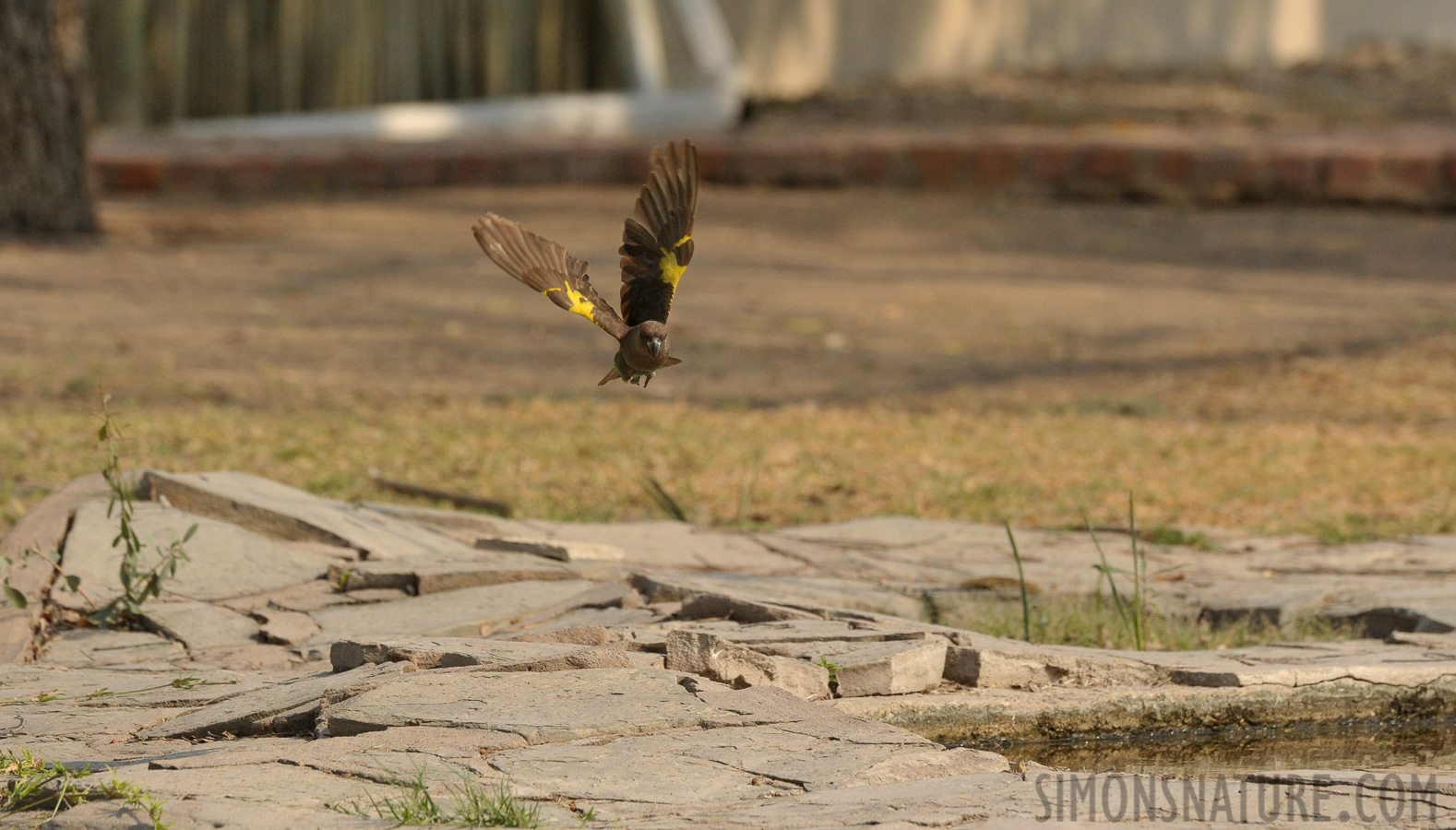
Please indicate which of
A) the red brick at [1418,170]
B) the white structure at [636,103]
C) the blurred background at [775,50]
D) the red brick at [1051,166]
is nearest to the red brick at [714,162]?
the white structure at [636,103]

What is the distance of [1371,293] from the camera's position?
824 cm

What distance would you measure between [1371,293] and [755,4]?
6.74 metres

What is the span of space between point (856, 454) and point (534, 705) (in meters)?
2.85

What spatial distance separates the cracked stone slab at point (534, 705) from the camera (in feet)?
8.16

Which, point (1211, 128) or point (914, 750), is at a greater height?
point (1211, 128)

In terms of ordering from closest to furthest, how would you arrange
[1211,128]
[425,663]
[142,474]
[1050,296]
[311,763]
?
[311,763] → [425,663] → [142,474] → [1050,296] → [1211,128]

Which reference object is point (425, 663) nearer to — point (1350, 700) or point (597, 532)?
point (597, 532)

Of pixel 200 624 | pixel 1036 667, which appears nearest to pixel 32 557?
pixel 200 624

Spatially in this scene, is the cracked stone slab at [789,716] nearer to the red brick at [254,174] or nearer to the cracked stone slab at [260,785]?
the cracked stone slab at [260,785]

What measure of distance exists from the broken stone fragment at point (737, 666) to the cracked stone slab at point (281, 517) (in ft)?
3.53

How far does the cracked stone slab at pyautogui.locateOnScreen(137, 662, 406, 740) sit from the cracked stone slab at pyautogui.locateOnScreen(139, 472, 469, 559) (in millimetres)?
1011

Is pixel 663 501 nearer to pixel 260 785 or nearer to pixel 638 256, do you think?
pixel 638 256

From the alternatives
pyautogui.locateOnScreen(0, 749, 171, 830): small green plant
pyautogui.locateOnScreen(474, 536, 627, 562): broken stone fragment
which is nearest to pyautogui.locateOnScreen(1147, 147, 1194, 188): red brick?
pyautogui.locateOnScreen(474, 536, 627, 562): broken stone fragment

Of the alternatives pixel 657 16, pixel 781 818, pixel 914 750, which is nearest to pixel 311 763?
pixel 781 818
